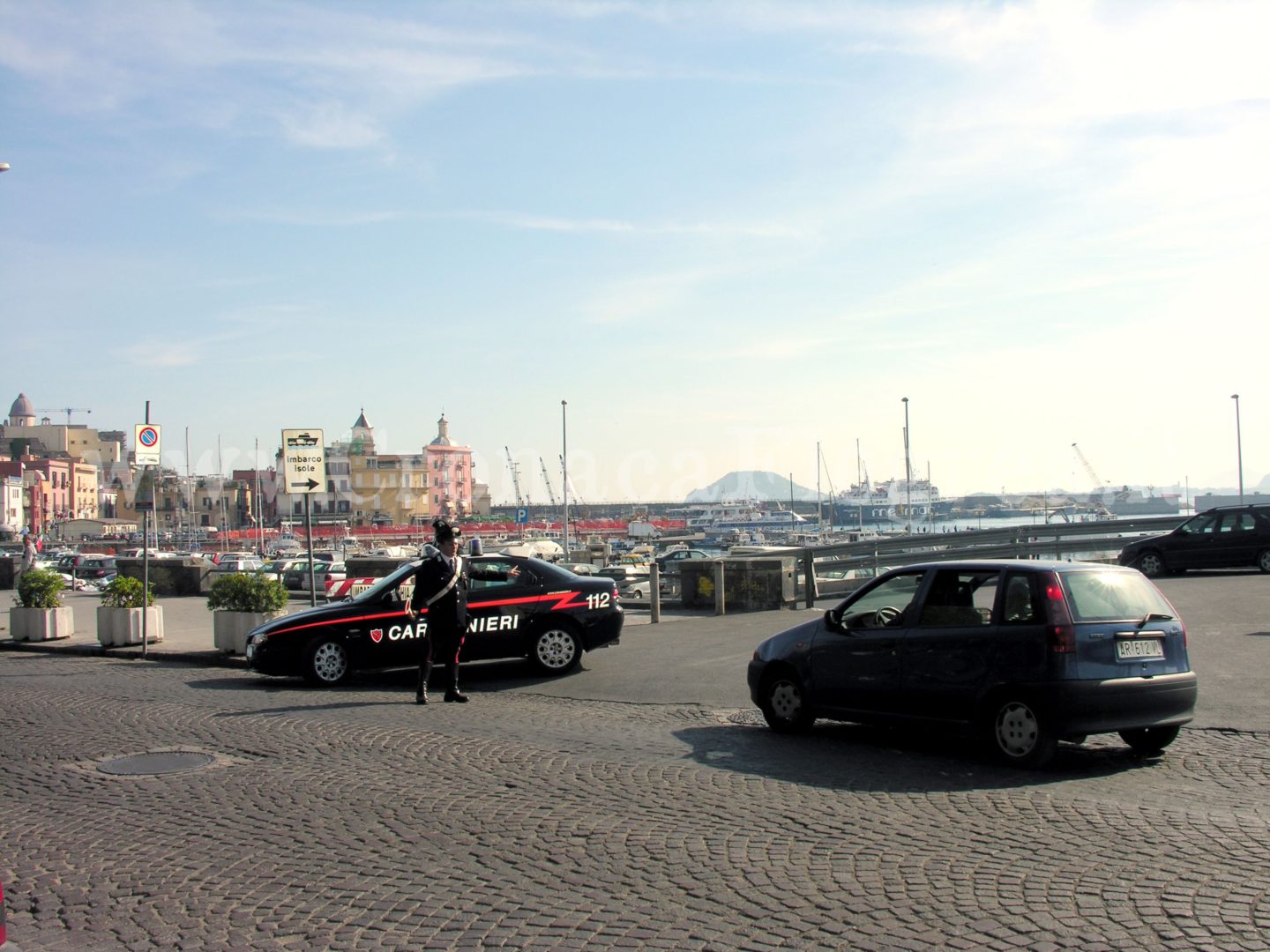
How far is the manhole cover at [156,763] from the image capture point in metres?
8.70

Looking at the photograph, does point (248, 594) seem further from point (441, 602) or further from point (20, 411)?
point (20, 411)

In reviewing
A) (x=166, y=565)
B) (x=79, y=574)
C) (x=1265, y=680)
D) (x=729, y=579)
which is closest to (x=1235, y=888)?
(x=1265, y=680)

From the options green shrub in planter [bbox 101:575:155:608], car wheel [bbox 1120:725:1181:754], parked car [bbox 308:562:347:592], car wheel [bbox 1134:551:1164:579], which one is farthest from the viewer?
parked car [bbox 308:562:347:592]

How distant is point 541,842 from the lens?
6.50 metres

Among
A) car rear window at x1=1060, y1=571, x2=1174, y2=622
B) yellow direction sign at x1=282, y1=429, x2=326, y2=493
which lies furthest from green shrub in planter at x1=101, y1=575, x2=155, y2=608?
car rear window at x1=1060, y1=571, x2=1174, y2=622

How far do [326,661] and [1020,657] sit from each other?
8.41 metres

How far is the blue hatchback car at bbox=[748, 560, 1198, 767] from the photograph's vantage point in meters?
8.11

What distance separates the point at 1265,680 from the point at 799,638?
4986 millimetres

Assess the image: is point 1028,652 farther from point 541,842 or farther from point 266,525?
point 266,525

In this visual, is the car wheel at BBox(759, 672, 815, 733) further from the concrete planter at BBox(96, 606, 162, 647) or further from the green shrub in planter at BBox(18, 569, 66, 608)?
the green shrub in planter at BBox(18, 569, 66, 608)

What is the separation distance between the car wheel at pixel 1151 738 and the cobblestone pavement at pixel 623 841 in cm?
15

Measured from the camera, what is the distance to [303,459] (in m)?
17.5

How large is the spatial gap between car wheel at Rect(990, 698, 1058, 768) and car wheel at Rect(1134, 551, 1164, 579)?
1612 cm

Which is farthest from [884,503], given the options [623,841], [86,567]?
[623,841]
